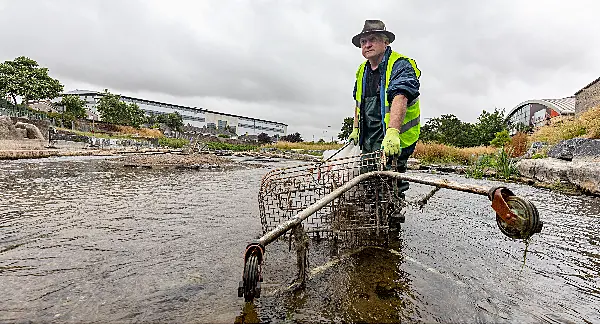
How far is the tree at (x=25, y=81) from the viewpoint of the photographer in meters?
42.0

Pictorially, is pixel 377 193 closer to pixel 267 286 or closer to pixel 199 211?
pixel 267 286

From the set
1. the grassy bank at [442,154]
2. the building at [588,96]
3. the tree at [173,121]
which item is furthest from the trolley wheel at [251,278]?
the tree at [173,121]

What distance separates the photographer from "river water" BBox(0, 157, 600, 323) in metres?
2.12

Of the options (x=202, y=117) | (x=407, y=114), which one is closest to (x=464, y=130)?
(x=407, y=114)

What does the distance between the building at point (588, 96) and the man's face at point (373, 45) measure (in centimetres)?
2068

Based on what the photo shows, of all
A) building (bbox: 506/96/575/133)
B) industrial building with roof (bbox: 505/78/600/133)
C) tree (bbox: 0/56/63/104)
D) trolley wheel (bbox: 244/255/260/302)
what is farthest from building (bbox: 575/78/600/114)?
tree (bbox: 0/56/63/104)

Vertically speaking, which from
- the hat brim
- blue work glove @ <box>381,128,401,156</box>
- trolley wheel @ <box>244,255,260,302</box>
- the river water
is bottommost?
the river water

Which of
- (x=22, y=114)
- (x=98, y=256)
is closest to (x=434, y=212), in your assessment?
(x=98, y=256)

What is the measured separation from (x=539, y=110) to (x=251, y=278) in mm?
50962

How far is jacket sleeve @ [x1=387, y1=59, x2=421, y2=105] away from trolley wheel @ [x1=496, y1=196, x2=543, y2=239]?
195 centimetres

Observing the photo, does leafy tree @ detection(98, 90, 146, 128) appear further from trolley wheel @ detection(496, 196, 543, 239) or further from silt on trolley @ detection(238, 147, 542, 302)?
trolley wheel @ detection(496, 196, 543, 239)

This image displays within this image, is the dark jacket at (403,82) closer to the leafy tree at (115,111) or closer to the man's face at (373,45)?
the man's face at (373,45)

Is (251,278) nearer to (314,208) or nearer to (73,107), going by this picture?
(314,208)

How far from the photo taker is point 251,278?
1.89 metres
